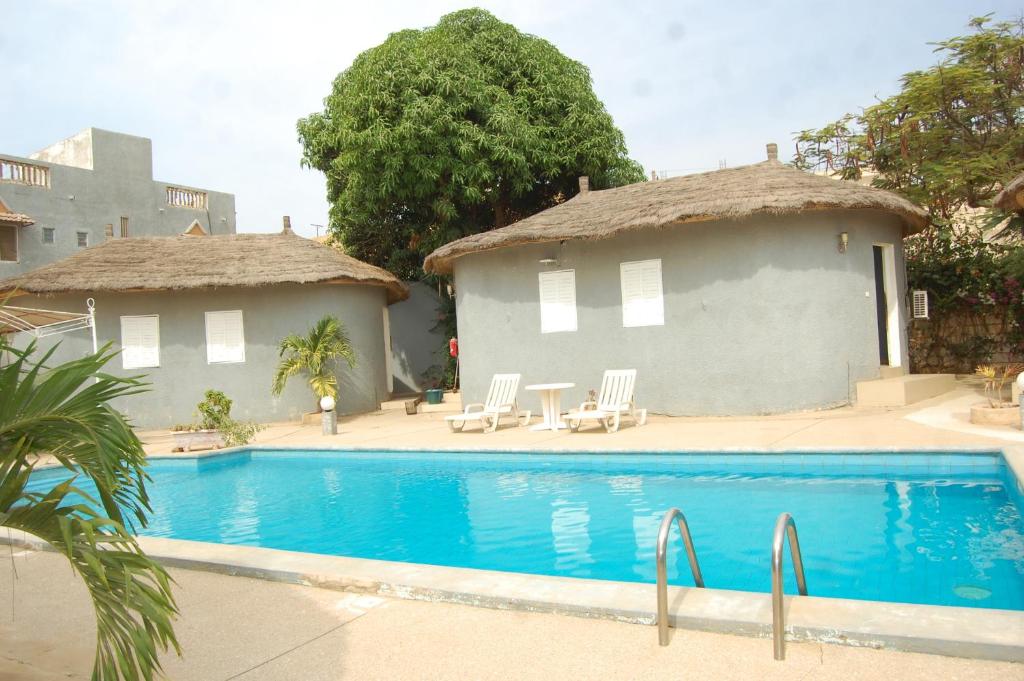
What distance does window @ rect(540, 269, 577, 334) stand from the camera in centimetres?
1302

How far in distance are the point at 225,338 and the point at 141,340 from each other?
5.49 ft

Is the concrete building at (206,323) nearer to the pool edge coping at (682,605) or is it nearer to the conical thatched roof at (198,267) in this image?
the conical thatched roof at (198,267)

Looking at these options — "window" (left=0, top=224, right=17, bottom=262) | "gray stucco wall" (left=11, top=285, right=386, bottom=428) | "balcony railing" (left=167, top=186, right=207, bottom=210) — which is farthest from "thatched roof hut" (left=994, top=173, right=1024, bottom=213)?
"balcony railing" (left=167, top=186, right=207, bottom=210)

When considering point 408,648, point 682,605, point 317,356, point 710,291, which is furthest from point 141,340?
point 682,605

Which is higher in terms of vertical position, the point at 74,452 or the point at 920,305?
the point at 920,305

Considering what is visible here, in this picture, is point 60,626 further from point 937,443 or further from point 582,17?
point 582,17

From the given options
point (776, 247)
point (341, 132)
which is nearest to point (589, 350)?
point (776, 247)

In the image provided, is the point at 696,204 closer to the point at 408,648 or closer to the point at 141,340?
the point at 408,648

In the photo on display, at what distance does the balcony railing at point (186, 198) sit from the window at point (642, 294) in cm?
1888

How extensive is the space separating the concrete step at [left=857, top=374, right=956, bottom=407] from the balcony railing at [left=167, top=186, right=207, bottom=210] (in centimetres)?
2237

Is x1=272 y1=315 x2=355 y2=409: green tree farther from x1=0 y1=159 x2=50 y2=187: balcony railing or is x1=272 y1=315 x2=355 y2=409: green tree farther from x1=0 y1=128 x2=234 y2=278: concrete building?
x1=0 y1=159 x2=50 y2=187: balcony railing

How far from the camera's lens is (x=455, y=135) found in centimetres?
1698

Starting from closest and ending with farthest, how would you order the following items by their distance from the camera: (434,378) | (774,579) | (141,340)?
(774,579) → (141,340) → (434,378)

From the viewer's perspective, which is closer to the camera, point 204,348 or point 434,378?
point 204,348
